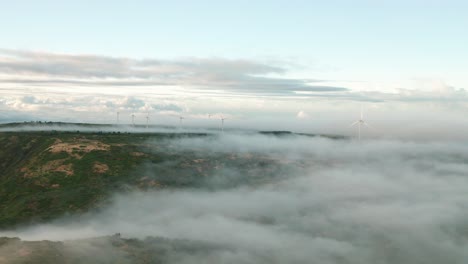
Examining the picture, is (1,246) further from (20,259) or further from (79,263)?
(79,263)

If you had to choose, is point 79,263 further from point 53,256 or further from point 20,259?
point 20,259

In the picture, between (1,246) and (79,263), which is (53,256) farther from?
(1,246)

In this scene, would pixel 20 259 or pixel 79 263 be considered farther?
pixel 79 263

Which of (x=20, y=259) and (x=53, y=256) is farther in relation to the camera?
(x=53, y=256)

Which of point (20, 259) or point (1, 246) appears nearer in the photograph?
point (20, 259)

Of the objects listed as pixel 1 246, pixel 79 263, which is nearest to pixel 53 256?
pixel 79 263

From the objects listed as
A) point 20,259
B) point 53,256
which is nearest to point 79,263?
point 53,256
